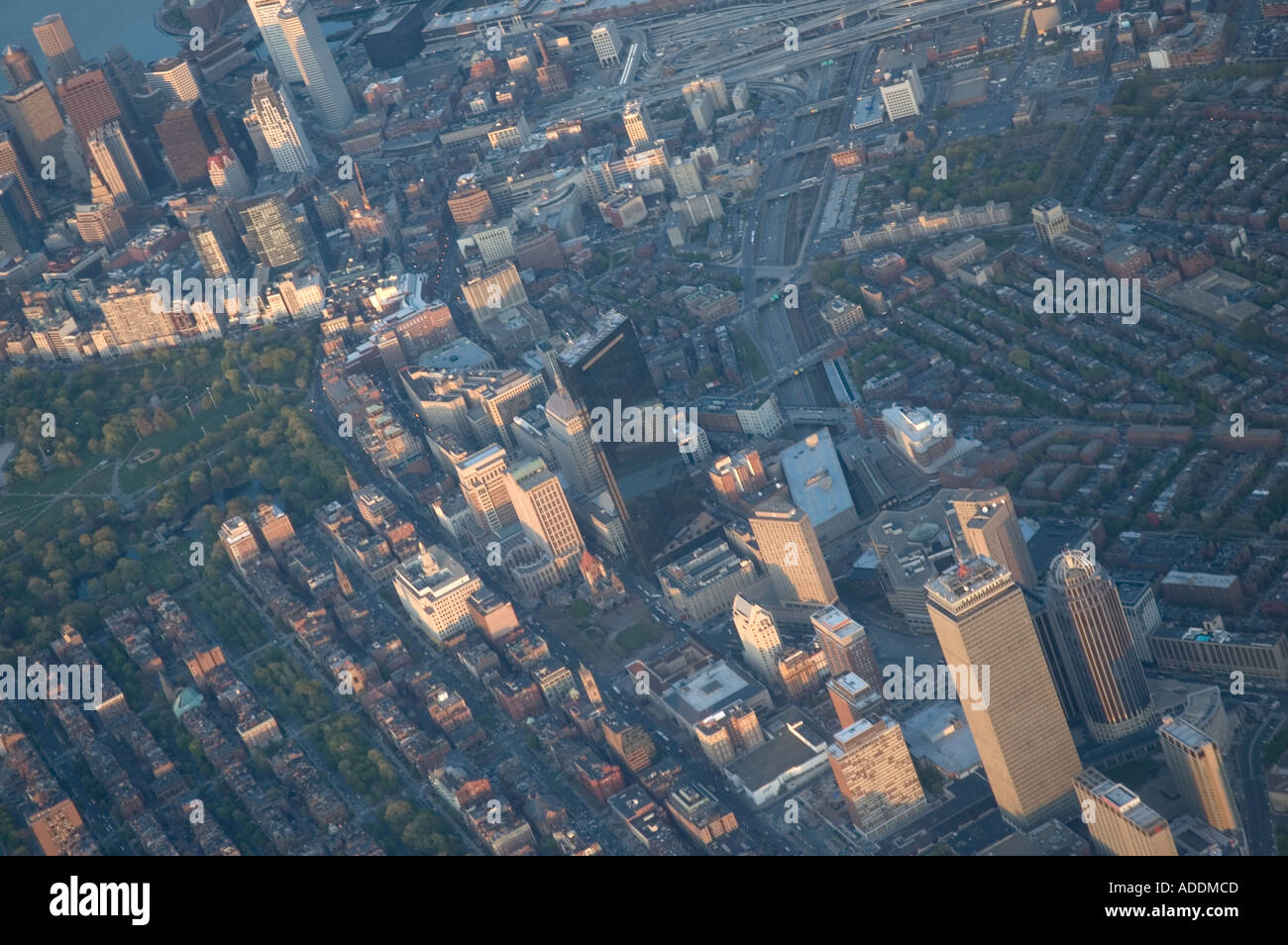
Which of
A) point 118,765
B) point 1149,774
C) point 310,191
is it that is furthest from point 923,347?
point 310,191

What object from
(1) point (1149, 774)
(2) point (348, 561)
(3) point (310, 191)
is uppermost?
(3) point (310, 191)

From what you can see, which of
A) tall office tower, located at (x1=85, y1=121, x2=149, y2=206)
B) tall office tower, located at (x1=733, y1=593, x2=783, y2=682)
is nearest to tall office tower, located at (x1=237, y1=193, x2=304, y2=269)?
tall office tower, located at (x1=85, y1=121, x2=149, y2=206)

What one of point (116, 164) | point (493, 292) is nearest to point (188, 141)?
point (116, 164)

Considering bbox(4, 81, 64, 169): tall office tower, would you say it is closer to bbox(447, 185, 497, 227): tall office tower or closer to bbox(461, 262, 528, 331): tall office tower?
bbox(447, 185, 497, 227): tall office tower

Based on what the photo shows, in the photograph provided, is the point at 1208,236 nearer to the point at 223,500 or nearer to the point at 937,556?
the point at 937,556

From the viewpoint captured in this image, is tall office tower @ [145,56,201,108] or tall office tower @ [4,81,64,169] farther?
tall office tower @ [145,56,201,108]

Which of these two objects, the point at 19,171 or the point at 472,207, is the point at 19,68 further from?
the point at 472,207
